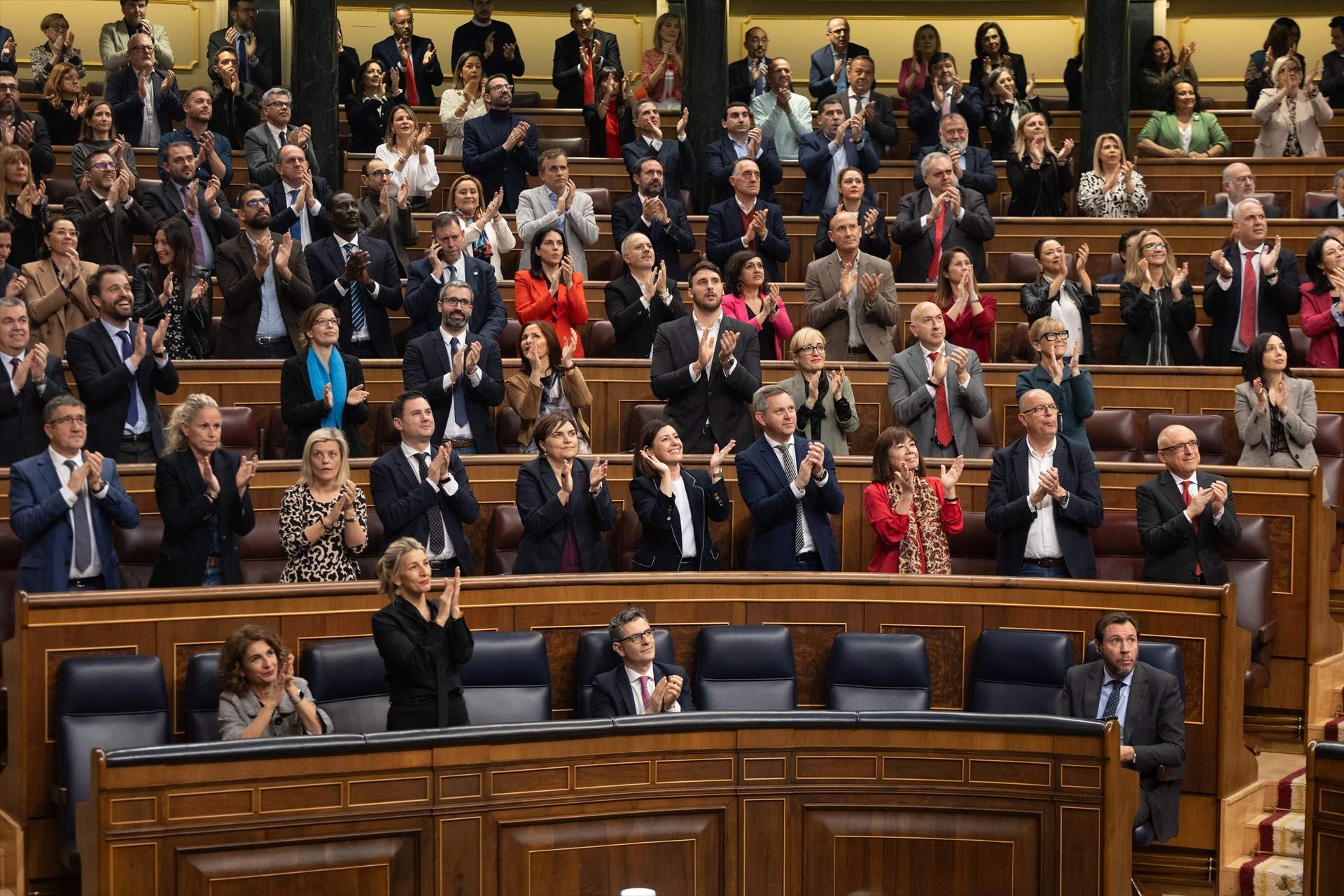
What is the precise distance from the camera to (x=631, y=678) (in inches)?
212

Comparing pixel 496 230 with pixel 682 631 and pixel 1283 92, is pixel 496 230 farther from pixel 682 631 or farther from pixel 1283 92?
pixel 1283 92

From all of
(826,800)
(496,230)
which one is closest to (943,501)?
(826,800)

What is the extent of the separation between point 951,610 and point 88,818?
2571 millimetres

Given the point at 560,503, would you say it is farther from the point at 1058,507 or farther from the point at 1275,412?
the point at 1275,412

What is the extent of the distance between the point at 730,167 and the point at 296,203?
196 centimetres

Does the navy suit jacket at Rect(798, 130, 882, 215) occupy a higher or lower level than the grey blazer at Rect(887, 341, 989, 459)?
higher

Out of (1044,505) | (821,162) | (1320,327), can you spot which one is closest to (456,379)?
(1044,505)

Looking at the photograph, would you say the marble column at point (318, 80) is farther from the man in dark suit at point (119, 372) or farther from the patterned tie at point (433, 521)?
the patterned tie at point (433, 521)

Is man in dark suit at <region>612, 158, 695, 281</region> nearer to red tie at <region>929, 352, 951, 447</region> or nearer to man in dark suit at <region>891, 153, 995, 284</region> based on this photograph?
man in dark suit at <region>891, 153, 995, 284</region>

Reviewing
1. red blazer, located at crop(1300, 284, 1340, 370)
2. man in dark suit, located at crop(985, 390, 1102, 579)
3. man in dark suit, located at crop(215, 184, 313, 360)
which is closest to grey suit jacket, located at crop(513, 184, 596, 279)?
man in dark suit, located at crop(215, 184, 313, 360)

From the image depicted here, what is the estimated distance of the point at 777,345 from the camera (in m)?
7.36

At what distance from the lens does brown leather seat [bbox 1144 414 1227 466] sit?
681 cm

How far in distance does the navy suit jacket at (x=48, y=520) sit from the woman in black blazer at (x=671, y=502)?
60.5 inches

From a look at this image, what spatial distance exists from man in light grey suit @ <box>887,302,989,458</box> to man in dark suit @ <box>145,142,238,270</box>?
8.93 ft
